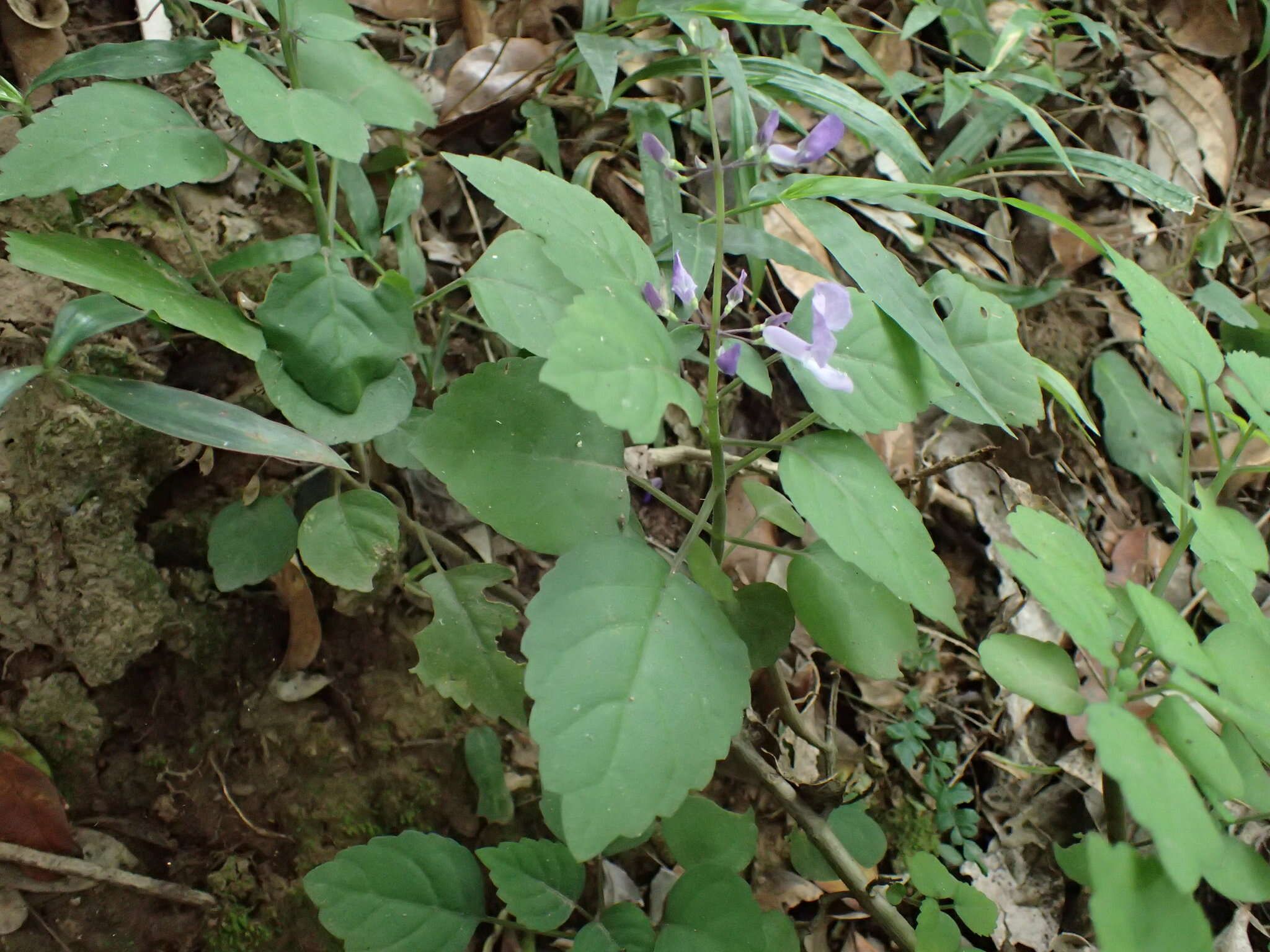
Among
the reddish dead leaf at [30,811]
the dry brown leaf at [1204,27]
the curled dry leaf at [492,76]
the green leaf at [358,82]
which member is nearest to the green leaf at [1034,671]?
the green leaf at [358,82]

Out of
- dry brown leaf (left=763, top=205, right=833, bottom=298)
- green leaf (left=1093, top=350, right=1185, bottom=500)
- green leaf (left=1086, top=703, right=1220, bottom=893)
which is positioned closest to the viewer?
green leaf (left=1086, top=703, right=1220, bottom=893)

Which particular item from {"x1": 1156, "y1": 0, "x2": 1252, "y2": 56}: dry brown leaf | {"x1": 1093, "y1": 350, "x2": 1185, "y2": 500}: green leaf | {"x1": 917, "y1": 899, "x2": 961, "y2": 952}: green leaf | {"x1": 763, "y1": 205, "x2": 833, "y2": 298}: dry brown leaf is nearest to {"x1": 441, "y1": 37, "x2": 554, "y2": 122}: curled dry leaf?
{"x1": 763, "y1": 205, "x2": 833, "y2": 298}: dry brown leaf

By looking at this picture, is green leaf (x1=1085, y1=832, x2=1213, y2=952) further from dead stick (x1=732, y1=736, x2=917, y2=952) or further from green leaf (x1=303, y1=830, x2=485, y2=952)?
green leaf (x1=303, y1=830, x2=485, y2=952)

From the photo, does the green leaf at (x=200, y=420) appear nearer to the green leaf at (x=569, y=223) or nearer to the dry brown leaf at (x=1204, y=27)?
the green leaf at (x=569, y=223)

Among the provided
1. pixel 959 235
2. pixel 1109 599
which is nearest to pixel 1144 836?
pixel 1109 599

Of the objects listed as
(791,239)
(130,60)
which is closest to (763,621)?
(791,239)

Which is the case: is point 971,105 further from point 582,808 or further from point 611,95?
point 582,808

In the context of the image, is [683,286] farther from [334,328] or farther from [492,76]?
[492,76]
